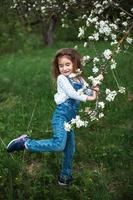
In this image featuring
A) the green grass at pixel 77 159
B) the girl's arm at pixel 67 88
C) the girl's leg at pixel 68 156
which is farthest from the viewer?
the green grass at pixel 77 159

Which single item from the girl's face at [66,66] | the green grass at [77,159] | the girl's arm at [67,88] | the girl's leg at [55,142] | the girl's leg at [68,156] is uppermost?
the girl's face at [66,66]

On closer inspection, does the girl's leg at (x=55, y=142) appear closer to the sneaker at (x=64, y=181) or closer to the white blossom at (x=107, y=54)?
the sneaker at (x=64, y=181)

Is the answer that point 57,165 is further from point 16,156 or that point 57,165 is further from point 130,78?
point 130,78

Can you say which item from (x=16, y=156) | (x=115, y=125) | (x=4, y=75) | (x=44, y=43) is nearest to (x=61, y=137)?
(x=16, y=156)

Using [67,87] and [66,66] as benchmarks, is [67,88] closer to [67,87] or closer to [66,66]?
[67,87]

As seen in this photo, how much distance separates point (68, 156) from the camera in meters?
A: 7.60

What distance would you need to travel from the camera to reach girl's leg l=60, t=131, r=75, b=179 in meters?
7.50

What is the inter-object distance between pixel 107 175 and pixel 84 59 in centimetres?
236

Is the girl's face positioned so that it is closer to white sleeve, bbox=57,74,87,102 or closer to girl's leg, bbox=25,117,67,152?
white sleeve, bbox=57,74,87,102

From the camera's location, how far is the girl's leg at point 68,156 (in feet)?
24.6

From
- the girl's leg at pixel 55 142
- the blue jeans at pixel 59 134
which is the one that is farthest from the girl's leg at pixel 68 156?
the girl's leg at pixel 55 142

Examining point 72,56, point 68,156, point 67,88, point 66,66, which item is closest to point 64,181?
point 68,156

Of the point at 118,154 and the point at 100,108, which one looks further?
the point at 118,154

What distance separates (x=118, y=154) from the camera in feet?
29.1
